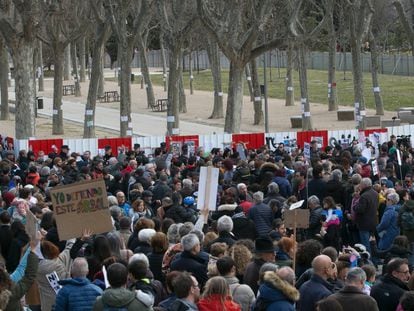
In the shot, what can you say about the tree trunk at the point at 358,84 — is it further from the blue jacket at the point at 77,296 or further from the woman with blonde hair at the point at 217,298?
the woman with blonde hair at the point at 217,298

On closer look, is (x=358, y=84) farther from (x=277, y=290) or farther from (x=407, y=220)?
(x=277, y=290)

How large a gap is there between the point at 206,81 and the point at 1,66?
116 ft

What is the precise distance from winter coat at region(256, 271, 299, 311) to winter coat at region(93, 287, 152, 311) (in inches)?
42.1

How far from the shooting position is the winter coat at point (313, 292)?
1053 cm

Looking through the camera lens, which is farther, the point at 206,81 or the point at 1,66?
the point at 206,81

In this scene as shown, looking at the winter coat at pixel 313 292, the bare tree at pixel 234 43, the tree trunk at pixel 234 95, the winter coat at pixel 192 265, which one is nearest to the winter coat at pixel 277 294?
the winter coat at pixel 313 292

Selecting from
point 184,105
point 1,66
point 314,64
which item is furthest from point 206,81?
point 1,66

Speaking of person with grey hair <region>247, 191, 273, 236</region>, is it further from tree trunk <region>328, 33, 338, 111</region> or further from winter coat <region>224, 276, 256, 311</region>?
tree trunk <region>328, 33, 338, 111</region>

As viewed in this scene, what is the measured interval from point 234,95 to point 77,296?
91.5ft

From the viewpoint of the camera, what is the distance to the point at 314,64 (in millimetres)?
102938

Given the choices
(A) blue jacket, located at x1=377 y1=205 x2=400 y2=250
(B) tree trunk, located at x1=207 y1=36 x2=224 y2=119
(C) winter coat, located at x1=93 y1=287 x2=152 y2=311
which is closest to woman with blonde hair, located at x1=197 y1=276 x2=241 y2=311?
(C) winter coat, located at x1=93 y1=287 x2=152 y2=311

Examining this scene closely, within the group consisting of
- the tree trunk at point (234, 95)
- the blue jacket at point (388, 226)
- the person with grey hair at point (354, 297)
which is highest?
the tree trunk at point (234, 95)

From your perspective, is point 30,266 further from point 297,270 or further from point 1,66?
point 1,66

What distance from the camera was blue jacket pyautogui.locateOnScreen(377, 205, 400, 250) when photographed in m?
16.9
